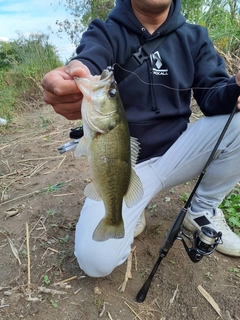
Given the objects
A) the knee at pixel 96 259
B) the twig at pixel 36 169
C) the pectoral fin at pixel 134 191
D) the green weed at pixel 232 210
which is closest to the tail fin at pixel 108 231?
the pectoral fin at pixel 134 191

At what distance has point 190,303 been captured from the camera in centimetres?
205

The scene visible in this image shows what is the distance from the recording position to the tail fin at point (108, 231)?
69.9 inches

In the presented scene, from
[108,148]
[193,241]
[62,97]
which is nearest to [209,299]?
[193,241]

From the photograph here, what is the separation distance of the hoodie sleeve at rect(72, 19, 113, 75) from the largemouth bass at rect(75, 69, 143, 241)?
46cm

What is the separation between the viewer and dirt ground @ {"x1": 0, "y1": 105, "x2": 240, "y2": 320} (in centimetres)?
199

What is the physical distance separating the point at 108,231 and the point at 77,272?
2.04 feet

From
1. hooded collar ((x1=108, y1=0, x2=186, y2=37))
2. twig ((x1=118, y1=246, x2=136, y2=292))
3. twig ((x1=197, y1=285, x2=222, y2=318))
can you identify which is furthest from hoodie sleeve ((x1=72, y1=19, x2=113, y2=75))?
twig ((x1=197, y1=285, x2=222, y2=318))

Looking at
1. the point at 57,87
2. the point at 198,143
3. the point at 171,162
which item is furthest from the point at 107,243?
the point at 57,87

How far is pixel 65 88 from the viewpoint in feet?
4.58

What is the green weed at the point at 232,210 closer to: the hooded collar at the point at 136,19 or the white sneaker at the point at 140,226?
the white sneaker at the point at 140,226

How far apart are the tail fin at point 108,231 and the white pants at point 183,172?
284mm

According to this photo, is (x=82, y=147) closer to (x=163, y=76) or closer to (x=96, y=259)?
(x=96, y=259)

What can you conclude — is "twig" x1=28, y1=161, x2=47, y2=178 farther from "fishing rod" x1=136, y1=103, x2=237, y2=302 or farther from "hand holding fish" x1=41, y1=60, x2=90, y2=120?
"hand holding fish" x1=41, y1=60, x2=90, y2=120

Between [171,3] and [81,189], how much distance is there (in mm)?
1678
